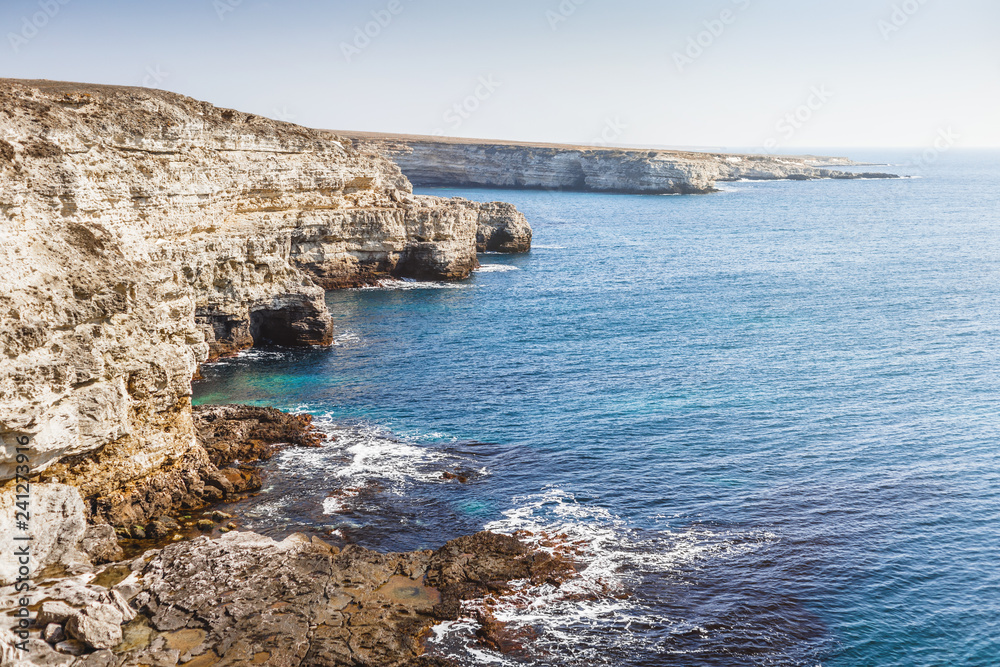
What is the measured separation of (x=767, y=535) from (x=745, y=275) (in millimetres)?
55845

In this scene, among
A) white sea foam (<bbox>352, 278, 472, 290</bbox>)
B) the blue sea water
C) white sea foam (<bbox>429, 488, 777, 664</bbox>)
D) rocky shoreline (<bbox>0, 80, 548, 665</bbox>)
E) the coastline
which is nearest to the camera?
rocky shoreline (<bbox>0, 80, 548, 665</bbox>)

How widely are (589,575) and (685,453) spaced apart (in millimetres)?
12025

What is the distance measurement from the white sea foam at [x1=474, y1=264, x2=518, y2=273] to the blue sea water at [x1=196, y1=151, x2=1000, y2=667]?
10.8 meters

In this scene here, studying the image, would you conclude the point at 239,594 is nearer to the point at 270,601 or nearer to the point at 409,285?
the point at 270,601

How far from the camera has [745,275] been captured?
79.7m

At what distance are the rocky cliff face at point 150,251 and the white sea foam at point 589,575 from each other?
13.7 metres

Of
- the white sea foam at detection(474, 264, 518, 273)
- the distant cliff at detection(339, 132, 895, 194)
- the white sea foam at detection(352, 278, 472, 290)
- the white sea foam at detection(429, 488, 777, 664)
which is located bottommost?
the white sea foam at detection(429, 488, 777, 664)

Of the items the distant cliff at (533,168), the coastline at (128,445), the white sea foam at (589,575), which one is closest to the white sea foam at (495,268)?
the coastline at (128,445)

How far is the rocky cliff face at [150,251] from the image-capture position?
23875mm

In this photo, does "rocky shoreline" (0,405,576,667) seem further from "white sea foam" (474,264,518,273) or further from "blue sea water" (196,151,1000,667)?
"white sea foam" (474,264,518,273)

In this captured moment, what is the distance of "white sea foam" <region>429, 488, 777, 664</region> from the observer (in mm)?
21531

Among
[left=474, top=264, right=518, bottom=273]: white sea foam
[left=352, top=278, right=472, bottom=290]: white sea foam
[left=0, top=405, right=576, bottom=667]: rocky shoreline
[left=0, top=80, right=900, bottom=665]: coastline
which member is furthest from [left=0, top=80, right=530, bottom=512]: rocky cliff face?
[left=474, top=264, right=518, bottom=273]: white sea foam

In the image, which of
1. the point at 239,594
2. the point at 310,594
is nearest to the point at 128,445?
the point at 239,594

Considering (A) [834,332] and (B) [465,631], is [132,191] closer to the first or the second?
(B) [465,631]
